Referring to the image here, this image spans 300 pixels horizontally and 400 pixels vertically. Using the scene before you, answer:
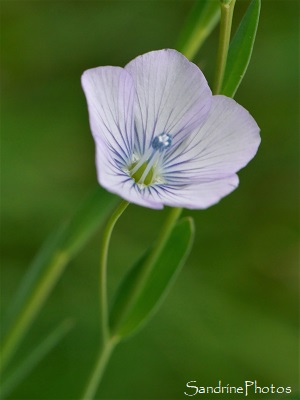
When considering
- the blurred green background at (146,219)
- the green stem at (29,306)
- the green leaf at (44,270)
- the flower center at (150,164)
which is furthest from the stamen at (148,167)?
the blurred green background at (146,219)

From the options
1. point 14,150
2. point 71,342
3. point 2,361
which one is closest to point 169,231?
point 2,361

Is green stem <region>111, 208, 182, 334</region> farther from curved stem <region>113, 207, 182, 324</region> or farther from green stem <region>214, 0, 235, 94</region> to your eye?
green stem <region>214, 0, 235, 94</region>

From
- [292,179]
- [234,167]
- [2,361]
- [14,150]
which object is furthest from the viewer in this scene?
[292,179]

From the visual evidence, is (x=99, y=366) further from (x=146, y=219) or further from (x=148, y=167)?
(x=146, y=219)

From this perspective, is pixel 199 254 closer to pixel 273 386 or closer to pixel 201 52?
pixel 273 386

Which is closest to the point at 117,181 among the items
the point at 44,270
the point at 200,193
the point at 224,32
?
the point at 200,193

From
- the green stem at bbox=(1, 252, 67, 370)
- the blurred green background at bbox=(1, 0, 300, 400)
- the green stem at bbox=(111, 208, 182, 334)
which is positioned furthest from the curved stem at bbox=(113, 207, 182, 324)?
the blurred green background at bbox=(1, 0, 300, 400)
